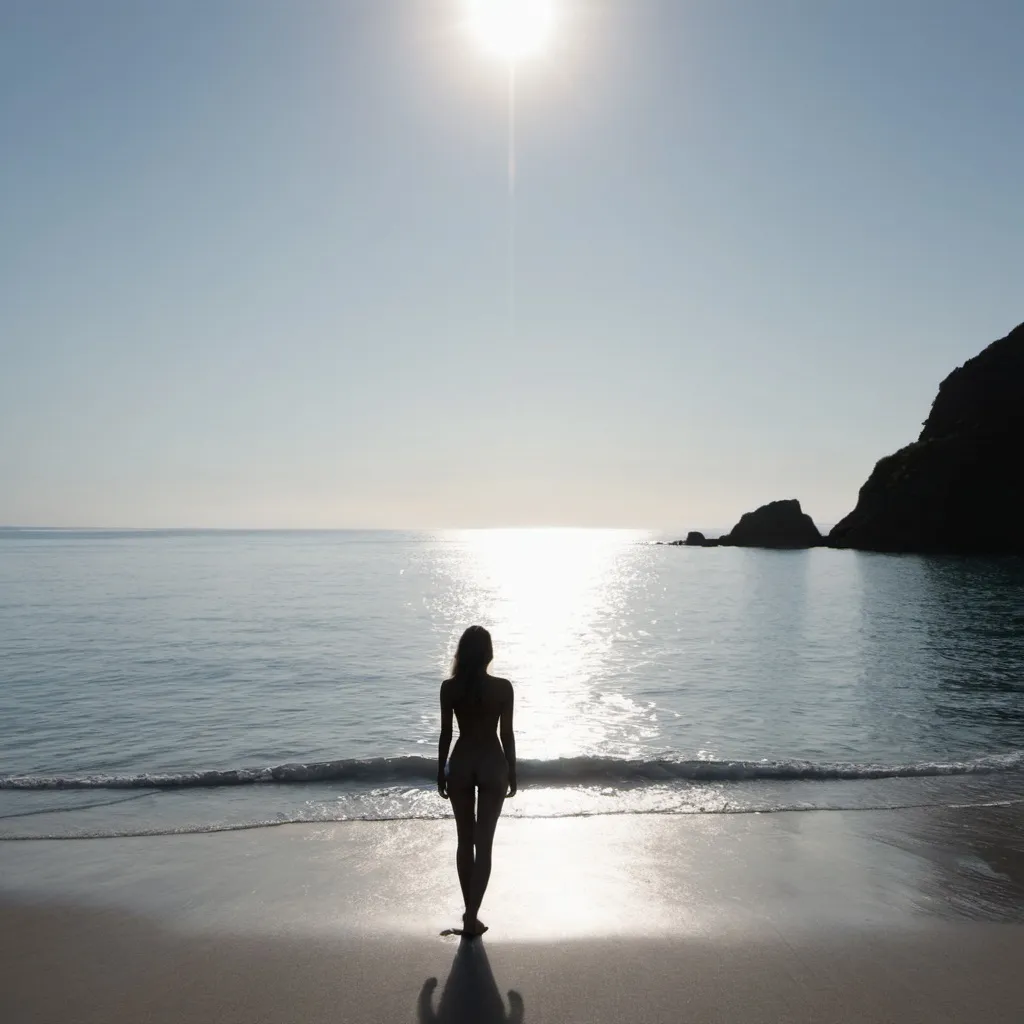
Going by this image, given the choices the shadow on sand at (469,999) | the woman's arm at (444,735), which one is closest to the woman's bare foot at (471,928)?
the shadow on sand at (469,999)

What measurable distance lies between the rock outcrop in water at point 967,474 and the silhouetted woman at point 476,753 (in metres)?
102

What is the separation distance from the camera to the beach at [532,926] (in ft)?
18.0

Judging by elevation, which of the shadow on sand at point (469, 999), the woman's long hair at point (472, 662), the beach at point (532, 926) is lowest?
the beach at point (532, 926)

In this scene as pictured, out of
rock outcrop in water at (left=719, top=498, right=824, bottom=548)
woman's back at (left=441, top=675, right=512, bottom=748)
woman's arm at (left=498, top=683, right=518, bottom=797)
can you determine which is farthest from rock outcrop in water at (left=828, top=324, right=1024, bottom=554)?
woman's back at (left=441, top=675, right=512, bottom=748)

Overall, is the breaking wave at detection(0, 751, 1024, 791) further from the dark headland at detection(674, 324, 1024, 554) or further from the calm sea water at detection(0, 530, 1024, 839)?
the dark headland at detection(674, 324, 1024, 554)

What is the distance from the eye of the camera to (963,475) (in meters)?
93.8

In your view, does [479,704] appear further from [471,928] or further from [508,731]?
[471,928]

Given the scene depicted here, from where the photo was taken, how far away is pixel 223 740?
15.2 meters

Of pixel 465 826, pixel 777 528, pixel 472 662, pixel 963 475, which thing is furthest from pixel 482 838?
pixel 777 528

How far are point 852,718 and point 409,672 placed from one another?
12.1m

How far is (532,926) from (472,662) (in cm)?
242

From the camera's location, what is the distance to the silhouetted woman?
6246mm

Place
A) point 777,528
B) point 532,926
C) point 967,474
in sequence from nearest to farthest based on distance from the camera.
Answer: point 532,926 < point 967,474 < point 777,528

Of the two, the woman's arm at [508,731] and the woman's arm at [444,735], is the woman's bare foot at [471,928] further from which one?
the woman's arm at [508,731]
